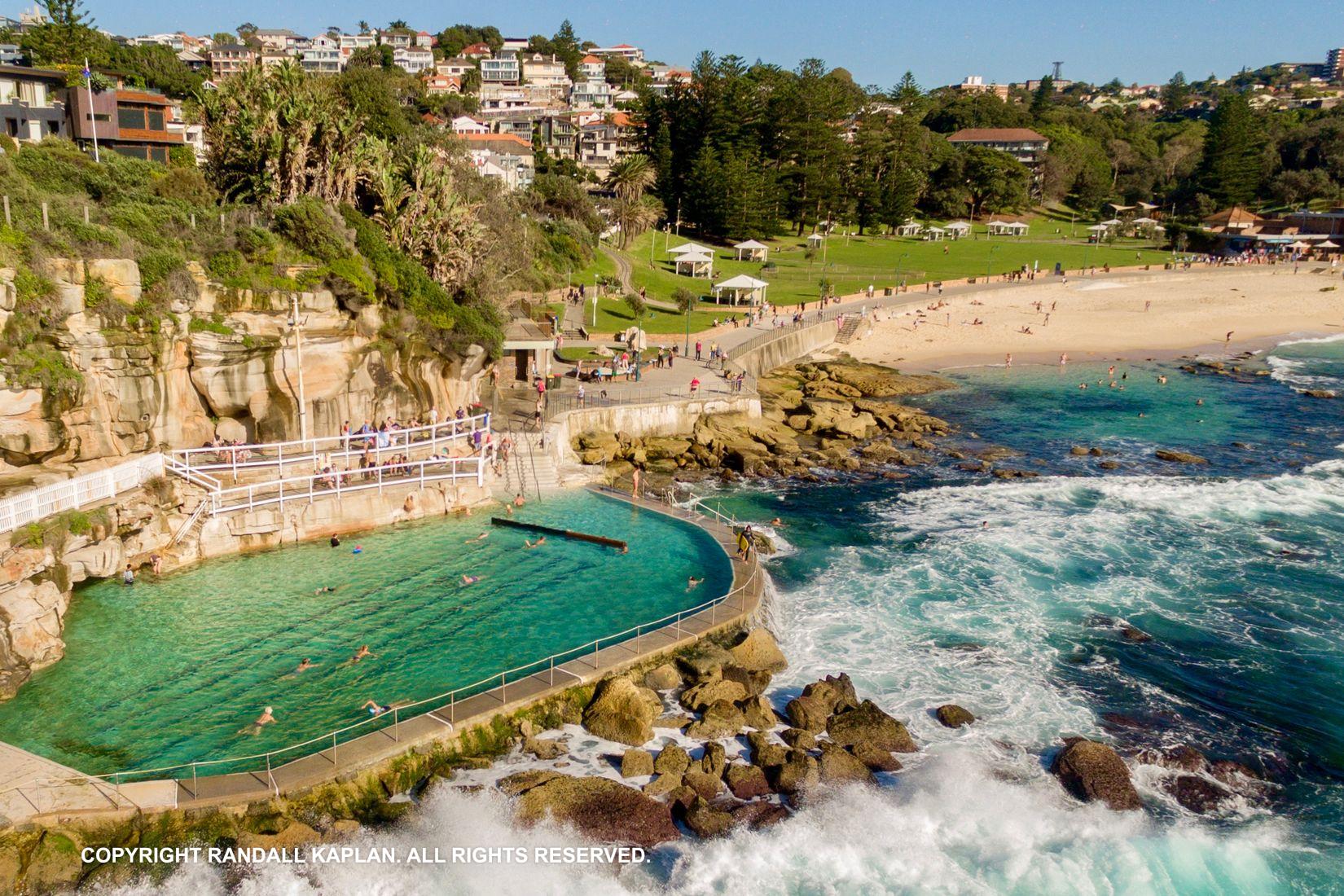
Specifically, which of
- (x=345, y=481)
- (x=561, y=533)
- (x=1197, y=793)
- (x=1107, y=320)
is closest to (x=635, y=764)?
(x=561, y=533)

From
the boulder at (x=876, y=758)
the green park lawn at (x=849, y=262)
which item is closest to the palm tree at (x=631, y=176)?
the green park lawn at (x=849, y=262)

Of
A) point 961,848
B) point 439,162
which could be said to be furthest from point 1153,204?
point 961,848

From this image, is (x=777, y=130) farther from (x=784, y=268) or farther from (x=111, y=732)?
(x=111, y=732)

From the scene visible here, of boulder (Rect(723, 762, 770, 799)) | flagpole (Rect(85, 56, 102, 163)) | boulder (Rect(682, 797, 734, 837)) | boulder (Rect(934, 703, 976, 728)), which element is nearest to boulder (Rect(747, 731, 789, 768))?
boulder (Rect(723, 762, 770, 799))

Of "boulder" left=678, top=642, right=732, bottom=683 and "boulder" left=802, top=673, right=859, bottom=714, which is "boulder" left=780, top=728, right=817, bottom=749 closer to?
"boulder" left=802, top=673, right=859, bottom=714

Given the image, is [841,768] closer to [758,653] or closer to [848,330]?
[758,653]

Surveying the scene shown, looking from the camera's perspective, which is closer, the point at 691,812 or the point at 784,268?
the point at 691,812
